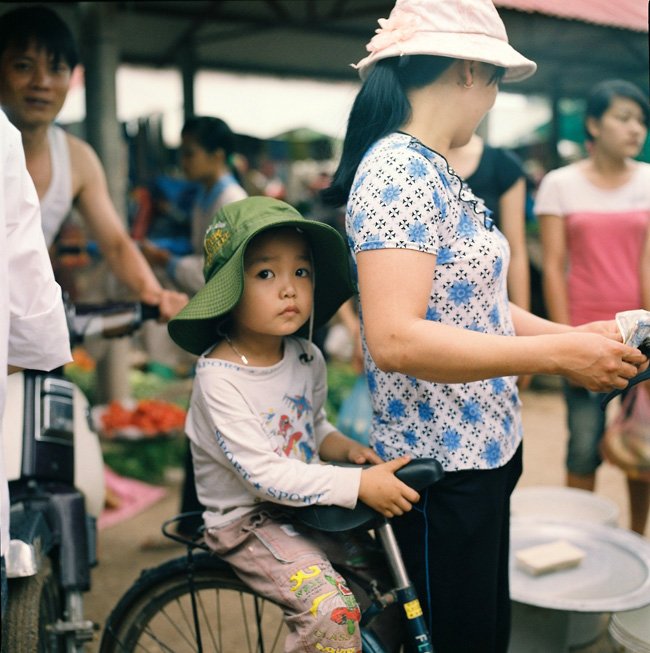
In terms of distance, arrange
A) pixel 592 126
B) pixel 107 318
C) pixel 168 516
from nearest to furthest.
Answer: pixel 107 318
pixel 592 126
pixel 168 516

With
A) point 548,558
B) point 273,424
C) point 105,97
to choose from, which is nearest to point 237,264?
point 273,424

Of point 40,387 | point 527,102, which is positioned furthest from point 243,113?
point 40,387

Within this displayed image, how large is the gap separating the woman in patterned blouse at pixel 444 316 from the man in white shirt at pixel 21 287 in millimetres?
581

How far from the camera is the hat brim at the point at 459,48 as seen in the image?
1.52 meters

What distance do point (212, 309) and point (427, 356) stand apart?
0.50m

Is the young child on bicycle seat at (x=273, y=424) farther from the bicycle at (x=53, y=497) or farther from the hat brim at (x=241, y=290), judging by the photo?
the bicycle at (x=53, y=497)

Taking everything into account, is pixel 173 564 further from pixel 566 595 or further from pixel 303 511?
pixel 566 595

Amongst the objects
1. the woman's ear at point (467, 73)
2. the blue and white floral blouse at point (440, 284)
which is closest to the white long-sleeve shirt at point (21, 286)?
the blue and white floral blouse at point (440, 284)

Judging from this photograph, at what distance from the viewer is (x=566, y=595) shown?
240 centimetres

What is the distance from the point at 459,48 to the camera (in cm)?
153

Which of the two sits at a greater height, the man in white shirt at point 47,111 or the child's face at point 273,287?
the man in white shirt at point 47,111

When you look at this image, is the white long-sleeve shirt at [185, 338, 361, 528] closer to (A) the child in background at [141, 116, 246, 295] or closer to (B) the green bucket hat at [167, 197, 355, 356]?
(B) the green bucket hat at [167, 197, 355, 356]

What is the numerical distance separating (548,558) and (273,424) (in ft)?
4.11

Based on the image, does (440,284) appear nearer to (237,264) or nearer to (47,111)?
(237,264)
